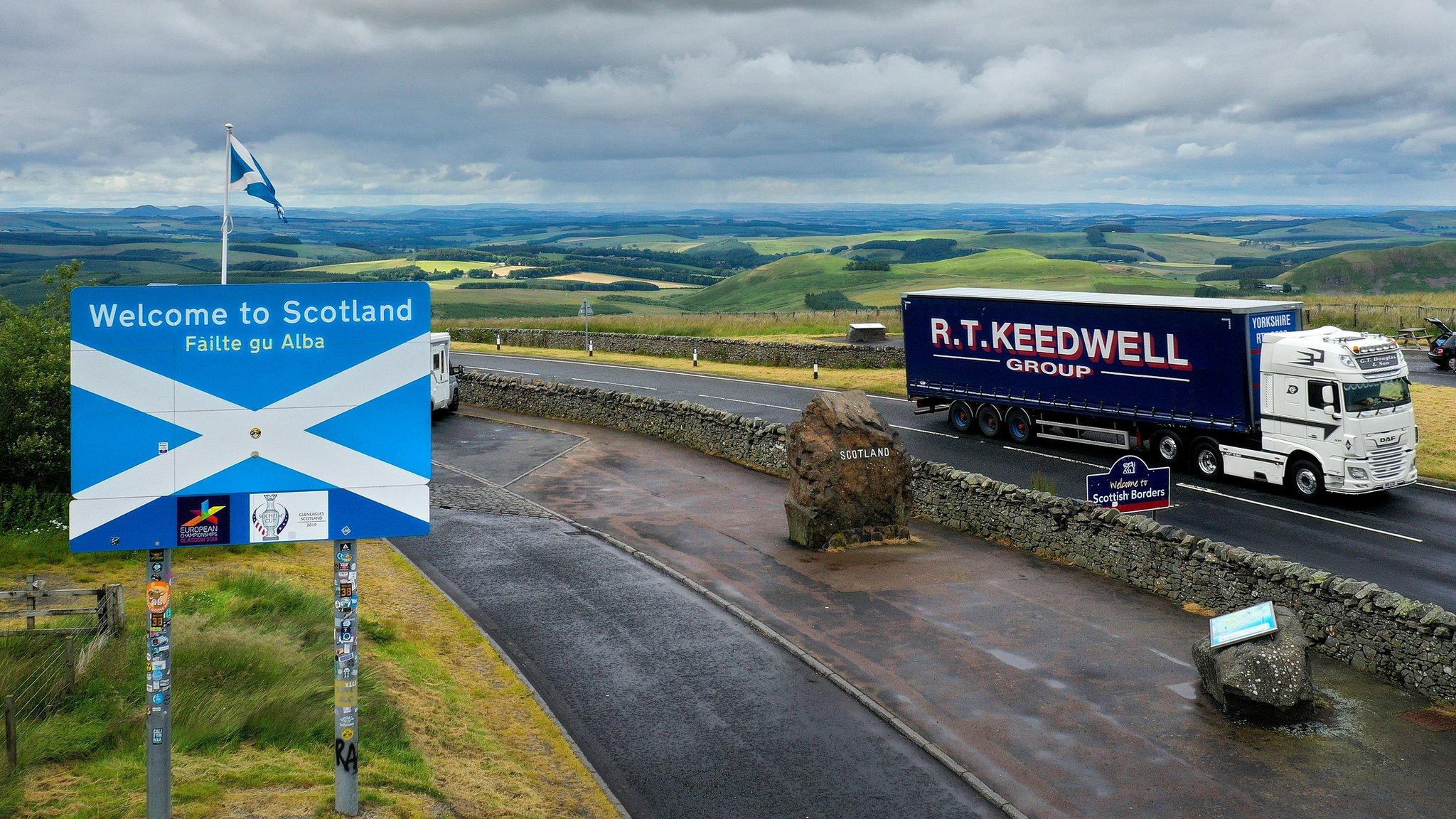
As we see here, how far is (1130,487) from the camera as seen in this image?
21.7 m

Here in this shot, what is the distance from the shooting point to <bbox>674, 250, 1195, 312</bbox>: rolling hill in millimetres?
153375

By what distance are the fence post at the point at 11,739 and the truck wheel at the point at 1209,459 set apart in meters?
26.6

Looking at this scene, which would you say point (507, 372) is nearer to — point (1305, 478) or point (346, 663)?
point (1305, 478)

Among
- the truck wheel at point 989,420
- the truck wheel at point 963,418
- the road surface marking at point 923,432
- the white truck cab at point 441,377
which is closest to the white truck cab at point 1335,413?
the truck wheel at point 989,420

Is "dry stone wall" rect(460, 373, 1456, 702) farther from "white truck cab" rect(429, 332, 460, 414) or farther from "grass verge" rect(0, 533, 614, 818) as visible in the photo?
"grass verge" rect(0, 533, 614, 818)

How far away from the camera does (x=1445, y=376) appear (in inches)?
1737

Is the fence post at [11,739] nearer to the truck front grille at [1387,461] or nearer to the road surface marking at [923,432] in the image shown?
the truck front grille at [1387,461]

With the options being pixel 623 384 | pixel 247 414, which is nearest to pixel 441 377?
pixel 623 384

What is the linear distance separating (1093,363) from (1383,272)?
6813 inches

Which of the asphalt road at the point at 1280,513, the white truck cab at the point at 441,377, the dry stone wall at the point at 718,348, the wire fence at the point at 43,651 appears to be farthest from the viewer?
the dry stone wall at the point at 718,348

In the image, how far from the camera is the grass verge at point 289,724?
33.1 ft

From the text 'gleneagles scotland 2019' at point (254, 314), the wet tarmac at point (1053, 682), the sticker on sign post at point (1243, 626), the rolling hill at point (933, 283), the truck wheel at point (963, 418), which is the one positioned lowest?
the wet tarmac at point (1053, 682)

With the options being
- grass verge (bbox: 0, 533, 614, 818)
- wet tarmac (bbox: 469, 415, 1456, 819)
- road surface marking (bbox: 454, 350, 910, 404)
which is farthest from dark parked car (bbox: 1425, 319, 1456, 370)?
grass verge (bbox: 0, 533, 614, 818)

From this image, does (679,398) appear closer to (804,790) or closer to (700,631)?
(700,631)
